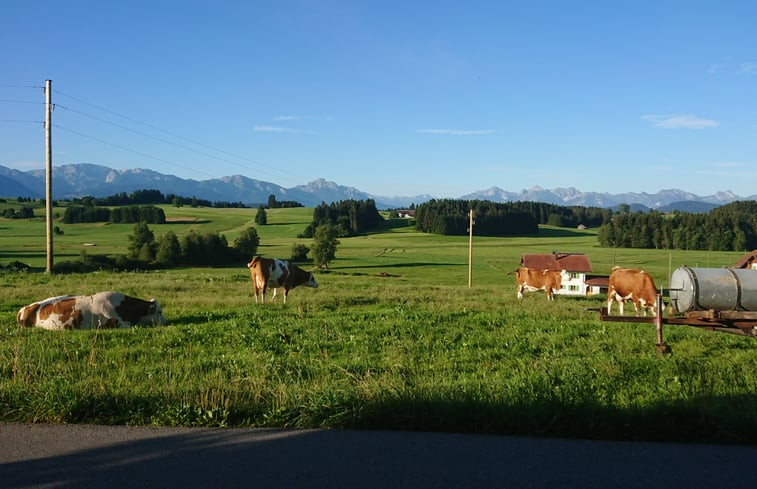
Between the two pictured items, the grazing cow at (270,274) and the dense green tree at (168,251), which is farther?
the dense green tree at (168,251)

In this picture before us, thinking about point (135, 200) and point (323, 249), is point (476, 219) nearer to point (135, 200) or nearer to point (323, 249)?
point (323, 249)

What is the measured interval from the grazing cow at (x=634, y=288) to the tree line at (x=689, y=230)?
11724 centimetres

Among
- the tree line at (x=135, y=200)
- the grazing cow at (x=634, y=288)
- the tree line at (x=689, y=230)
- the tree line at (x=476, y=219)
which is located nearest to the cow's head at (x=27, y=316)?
the grazing cow at (x=634, y=288)

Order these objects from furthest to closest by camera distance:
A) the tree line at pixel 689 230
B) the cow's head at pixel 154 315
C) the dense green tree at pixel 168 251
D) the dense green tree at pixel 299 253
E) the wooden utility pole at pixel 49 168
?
the tree line at pixel 689 230, the dense green tree at pixel 299 253, the dense green tree at pixel 168 251, the wooden utility pole at pixel 49 168, the cow's head at pixel 154 315

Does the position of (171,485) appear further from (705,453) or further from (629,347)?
(629,347)

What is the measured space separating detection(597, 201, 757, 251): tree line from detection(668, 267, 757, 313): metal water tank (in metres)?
129

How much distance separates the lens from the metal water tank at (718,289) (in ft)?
33.4

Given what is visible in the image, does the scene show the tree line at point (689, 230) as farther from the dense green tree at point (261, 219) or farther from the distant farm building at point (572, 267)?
the dense green tree at point (261, 219)

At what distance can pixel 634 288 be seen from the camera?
2184cm

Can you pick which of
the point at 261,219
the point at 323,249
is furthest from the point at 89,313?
the point at 261,219

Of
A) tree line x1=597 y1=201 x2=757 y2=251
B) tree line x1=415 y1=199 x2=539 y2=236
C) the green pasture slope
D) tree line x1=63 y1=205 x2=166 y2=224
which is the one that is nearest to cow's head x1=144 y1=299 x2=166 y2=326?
the green pasture slope

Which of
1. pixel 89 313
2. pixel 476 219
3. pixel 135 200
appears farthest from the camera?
pixel 135 200

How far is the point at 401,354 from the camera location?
10305 mm

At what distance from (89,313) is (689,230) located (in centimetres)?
13804
